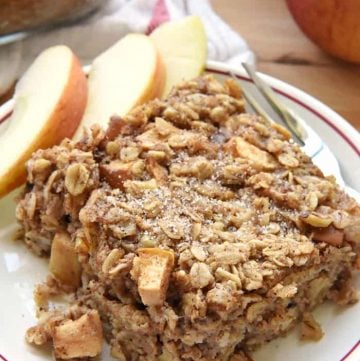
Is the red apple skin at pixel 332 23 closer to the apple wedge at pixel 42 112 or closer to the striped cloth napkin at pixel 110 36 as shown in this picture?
the striped cloth napkin at pixel 110 36

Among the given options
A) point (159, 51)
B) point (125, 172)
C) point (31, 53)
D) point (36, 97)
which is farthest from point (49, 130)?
point (31, 53)

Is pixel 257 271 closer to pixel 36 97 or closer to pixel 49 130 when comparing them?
pixel 49 130

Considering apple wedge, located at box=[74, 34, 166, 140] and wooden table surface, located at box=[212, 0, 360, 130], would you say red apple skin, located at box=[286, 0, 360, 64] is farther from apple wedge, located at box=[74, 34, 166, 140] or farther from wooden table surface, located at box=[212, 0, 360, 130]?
apple wedge, located at box=[74, 34, 166, 140]

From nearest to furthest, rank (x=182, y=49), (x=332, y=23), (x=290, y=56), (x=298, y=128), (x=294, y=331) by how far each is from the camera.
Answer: (x=294, y=331) → (x=298, y=128) → (x=182, y=49) → (x=332, y=23) → (x=290, y=56)

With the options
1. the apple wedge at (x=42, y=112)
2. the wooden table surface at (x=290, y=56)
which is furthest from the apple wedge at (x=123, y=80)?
the wooden table surface at (x=290, y=56)

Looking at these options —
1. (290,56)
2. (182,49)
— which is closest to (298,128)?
(182,49)

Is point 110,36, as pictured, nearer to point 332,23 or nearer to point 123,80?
point 123,80

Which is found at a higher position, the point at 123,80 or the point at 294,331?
the point at 123,80
